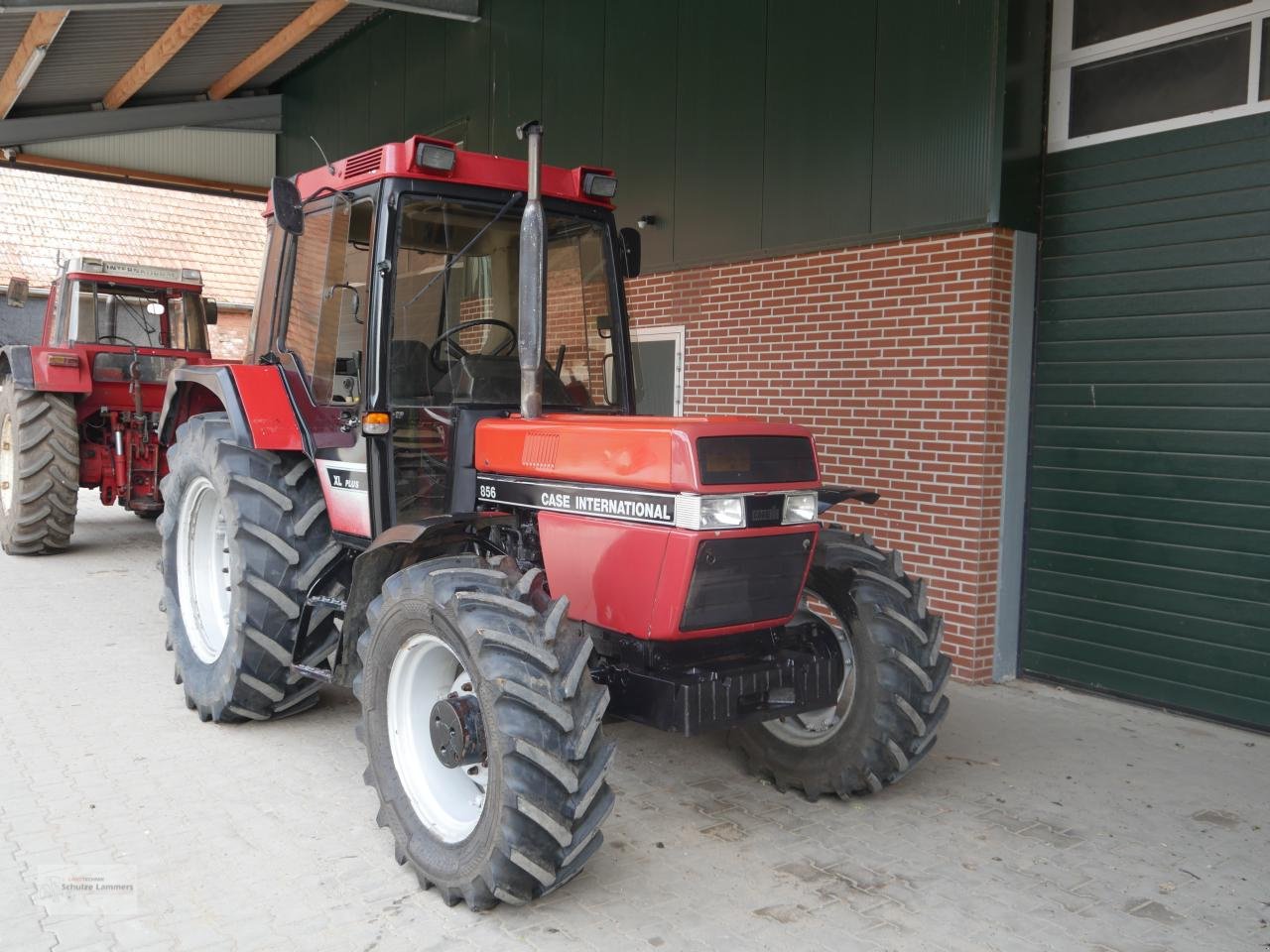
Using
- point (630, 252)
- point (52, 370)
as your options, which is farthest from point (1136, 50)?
Result: point (52, 370)

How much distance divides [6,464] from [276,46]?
5494mm

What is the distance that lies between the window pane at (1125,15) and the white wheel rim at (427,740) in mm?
4767

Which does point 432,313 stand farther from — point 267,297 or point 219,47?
point 219,47

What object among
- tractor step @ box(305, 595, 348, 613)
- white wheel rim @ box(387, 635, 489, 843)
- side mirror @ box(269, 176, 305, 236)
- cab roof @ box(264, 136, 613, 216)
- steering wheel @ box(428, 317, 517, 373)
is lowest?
white wheel rim @ box(387, 635, 489, 843)

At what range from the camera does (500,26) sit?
988 centimetres

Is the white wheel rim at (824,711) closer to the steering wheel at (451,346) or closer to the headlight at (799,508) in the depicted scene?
the headlight at (799,508)

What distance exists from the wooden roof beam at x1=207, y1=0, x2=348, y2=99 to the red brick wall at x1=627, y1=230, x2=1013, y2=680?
209 inches

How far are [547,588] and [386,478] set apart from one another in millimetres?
800

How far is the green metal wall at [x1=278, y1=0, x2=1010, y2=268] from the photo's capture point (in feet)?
19.1

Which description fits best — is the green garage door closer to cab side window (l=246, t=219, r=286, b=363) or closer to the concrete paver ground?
the concrete paver ground

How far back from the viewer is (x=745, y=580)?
11.1ft

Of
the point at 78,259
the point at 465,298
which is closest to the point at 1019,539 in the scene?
the point at 465,298

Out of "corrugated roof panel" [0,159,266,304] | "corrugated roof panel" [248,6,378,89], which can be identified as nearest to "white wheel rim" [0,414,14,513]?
"corrugated roof panel" [248,6,378,89]

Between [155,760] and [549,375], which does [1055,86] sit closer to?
[549,375]
